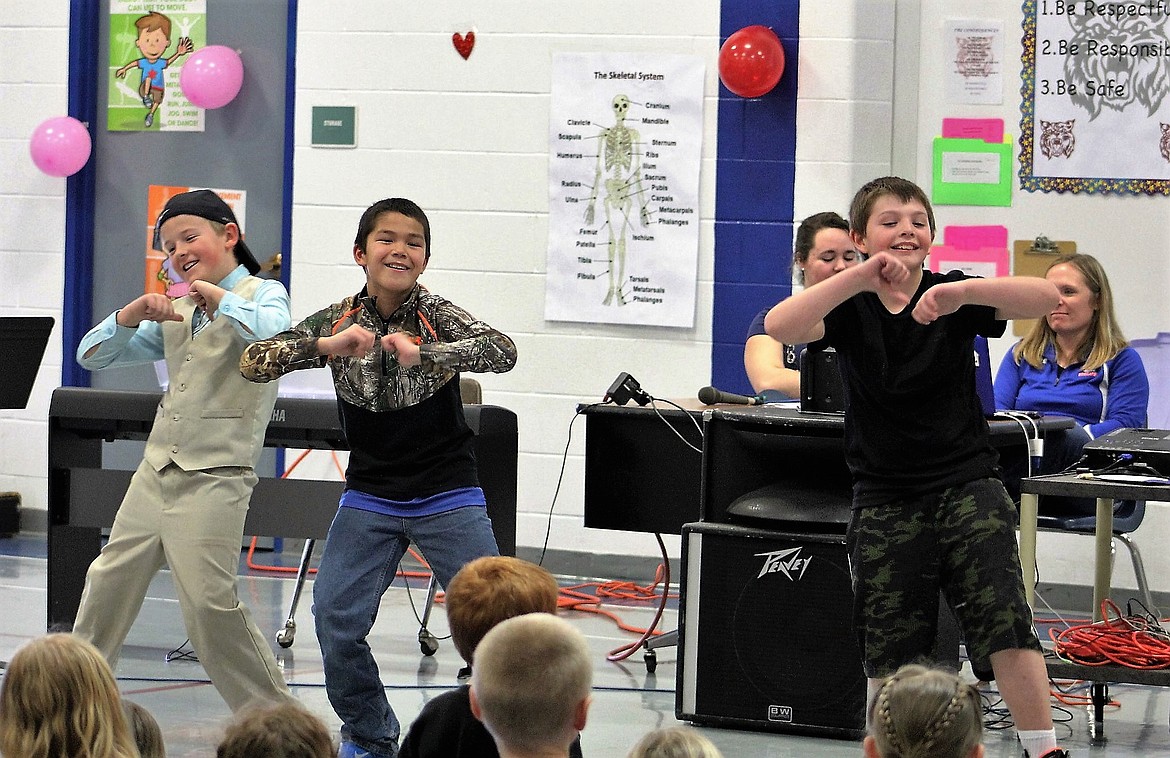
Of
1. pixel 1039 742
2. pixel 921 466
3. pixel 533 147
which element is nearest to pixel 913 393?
pixel 921 466

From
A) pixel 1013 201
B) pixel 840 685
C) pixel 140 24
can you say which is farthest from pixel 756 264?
pixel 140 24

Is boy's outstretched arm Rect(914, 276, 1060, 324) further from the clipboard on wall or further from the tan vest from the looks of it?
the clipboard on wall

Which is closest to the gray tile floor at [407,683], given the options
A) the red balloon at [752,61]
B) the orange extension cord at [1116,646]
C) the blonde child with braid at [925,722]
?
the orange extension cord at [1116,646]

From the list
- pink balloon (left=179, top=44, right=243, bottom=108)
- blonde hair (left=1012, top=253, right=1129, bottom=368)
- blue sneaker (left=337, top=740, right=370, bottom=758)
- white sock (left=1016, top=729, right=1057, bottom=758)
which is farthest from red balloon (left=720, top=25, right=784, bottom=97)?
white sock (left=1016, top=729, right=1057, bottom=758)

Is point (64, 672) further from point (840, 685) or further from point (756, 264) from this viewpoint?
point (756, 264)

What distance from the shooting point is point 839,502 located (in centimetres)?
369

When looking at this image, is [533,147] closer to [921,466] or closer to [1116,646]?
[1116,646]

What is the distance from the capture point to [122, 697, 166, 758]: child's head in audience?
1.82 m

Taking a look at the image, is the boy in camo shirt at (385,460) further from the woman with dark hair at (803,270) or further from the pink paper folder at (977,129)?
the pink paper folder at (977,129)

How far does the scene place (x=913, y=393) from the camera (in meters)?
2.88

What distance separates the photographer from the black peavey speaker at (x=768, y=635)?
11.8ft

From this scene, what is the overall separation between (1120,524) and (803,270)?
1411 mm

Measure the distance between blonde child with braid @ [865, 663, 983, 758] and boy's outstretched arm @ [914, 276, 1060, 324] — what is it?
42.0 inches

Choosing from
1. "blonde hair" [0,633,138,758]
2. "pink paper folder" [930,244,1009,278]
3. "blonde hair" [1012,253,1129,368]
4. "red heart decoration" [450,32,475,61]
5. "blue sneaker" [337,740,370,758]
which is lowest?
"blue sneaker" [337,740,370,758]
